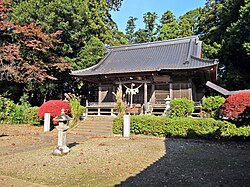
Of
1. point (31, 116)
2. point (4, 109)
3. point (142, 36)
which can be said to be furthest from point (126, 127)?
point (142, 36)

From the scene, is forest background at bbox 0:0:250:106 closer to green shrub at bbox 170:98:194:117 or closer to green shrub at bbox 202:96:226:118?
green shrub at bbox 202:96:226:118

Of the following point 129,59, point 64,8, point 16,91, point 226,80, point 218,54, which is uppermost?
point 64,8

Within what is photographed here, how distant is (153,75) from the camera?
15.2 meters

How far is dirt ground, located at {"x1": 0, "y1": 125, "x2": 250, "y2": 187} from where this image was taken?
420 cm

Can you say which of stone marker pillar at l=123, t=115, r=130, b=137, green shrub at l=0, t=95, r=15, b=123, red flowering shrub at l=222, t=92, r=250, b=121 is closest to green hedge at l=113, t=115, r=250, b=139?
stone marker pillar at l=123, t=115, r=130, b=137

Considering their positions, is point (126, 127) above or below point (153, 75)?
below

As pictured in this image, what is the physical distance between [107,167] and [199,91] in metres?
15.8

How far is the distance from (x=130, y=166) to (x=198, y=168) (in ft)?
Answer: 5.40

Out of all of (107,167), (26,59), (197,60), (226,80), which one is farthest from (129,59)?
(107,167)

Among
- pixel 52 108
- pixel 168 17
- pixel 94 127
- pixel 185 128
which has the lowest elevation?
pixel 94 127

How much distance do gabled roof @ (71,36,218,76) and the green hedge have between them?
487 centimetres

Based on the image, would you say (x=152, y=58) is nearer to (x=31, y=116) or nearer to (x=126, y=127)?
(x=126, y=127)

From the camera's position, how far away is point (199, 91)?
19.1 m

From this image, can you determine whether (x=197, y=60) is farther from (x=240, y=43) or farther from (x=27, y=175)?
(x=27, y=175)
